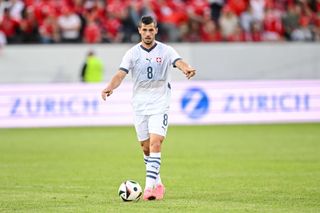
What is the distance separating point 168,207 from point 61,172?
504 centimetres

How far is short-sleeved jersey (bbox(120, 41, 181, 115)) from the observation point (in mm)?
11602

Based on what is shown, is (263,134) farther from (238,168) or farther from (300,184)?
(300,184)

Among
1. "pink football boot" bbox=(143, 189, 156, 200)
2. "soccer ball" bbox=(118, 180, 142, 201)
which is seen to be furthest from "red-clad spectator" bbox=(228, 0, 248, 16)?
"soccer ball" bbox=(118, 180, 142, 201)

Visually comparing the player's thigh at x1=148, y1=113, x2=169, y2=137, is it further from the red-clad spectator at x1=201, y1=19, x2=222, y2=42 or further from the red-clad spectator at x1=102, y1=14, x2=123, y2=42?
the red-clad spectator at x1=201, y1=19, x2=222, y2=42

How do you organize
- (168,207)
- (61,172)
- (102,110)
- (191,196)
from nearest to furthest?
1. (168,207)
2. (191,196)
3. (61,172)
4. (102,110)

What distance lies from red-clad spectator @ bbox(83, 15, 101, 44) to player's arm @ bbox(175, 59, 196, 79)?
17.9 metres

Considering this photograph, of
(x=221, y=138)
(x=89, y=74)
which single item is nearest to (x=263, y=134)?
(x=221, y=138)

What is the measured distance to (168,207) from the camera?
10.4 m

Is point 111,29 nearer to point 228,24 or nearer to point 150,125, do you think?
point 228,24

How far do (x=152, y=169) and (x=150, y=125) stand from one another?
627mm

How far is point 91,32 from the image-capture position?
29188 millimetres

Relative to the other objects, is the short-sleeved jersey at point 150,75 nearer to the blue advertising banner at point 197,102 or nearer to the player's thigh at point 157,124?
the player's thigh at point 157,124

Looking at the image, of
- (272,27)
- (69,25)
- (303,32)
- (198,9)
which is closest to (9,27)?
(69,25)

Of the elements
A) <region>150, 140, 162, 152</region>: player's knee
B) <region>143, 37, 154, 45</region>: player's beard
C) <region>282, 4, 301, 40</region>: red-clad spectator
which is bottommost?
<region>150, 140, 162, 152</region>: player's knee
